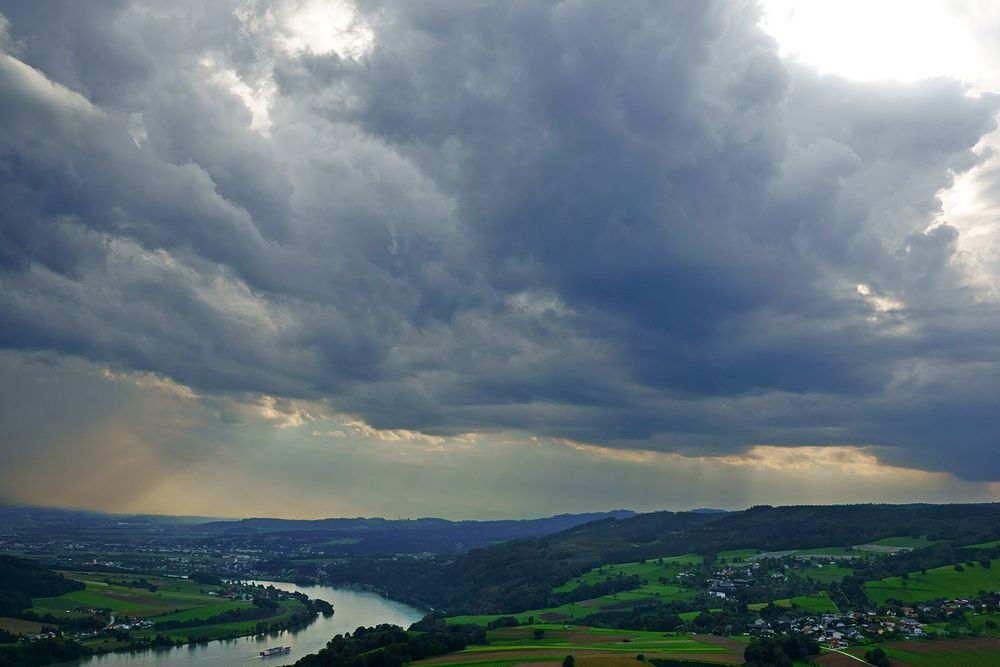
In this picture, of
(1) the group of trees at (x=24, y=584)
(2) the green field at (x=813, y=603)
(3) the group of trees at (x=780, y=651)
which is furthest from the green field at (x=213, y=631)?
(3) the group of trees at (x=780, y=651)

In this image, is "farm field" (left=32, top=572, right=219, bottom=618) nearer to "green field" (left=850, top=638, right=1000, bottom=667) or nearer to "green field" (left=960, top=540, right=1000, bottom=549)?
"green field" (left=850, top=638, right=1000, bottom=667)

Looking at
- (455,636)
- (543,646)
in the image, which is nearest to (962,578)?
(543,646)

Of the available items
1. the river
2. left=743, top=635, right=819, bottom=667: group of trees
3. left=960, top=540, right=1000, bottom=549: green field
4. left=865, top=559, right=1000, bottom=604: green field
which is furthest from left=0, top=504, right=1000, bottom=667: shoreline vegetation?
the river

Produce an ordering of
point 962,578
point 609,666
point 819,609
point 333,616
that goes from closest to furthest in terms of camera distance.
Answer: point 609,666 → point 819,609 → point 962,578 → point 333,616

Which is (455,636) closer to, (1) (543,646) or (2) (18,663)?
(1) (543,646)

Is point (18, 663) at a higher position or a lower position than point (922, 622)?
lower

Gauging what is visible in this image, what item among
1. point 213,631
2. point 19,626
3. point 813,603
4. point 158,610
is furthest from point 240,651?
point 813,603
